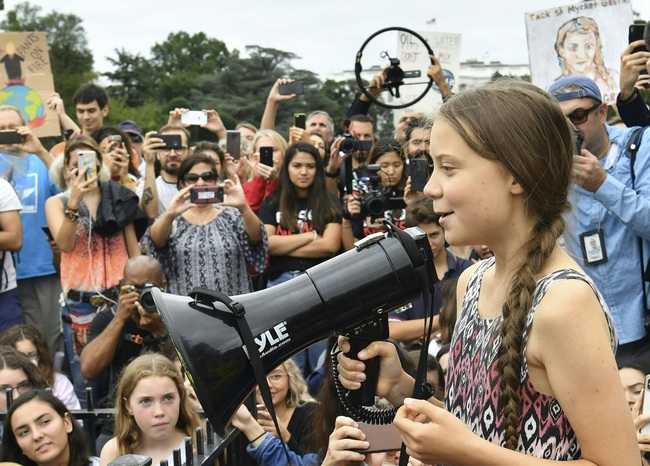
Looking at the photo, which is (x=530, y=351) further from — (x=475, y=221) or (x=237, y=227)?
(x=237, y=227)

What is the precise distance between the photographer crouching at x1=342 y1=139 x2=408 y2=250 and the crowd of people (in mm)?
19

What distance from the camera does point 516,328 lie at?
170 centimetres

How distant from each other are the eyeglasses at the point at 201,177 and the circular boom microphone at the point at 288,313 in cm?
381

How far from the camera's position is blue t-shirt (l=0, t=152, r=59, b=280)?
6.54 meters

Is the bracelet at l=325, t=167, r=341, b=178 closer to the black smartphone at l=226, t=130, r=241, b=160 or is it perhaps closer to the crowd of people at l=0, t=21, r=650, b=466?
the crowd of people at l=0, t=21, r=650, b=466

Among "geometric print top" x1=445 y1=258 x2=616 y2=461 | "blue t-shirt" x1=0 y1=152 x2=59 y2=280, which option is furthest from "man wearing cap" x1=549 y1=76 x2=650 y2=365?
"blue t-shirt" x1=0 y1=152 x2=59 y2=280

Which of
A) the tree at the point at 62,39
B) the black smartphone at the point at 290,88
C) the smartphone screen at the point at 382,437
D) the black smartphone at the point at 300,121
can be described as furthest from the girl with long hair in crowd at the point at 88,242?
the tree at the point at 62,39

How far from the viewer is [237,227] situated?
5668mm

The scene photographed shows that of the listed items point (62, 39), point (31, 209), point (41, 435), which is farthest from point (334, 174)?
point (62, 39)

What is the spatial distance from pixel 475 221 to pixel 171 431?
107 inches

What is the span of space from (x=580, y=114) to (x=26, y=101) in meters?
5.48

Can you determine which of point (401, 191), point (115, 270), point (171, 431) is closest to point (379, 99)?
point (401, 191)

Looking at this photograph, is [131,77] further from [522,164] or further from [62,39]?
[522,164]

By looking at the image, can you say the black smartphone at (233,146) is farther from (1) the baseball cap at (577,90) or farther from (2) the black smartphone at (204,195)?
(1) the baseball cap at (577,90)
